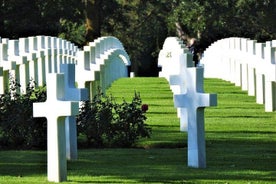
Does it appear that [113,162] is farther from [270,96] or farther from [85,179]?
[270,96]

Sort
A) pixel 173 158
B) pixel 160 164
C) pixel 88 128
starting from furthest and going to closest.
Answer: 1. pixel 88 128
2. pixel 173 158
3. pixel 160 164

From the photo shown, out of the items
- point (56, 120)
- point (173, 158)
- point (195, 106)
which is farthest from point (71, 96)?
point (173, 158)

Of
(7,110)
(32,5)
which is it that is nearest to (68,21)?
(32,5)

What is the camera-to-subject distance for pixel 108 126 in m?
16.8

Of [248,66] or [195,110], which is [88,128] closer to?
[195,110]

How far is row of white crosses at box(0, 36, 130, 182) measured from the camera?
42.1 feet

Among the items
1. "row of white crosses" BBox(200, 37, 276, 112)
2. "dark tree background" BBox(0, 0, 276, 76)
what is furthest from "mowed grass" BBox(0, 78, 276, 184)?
"dark tree background" BBox(0, 0, 276, 76)

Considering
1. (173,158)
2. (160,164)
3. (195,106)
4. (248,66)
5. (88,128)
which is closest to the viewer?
(195,106)

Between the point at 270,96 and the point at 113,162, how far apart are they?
7424 millimetres

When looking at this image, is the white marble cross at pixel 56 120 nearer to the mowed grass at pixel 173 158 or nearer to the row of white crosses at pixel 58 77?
the row of white crosses at pixel 58 77

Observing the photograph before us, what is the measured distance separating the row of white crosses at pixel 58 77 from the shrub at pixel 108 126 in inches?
15.5

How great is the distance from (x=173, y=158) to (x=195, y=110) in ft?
4.47

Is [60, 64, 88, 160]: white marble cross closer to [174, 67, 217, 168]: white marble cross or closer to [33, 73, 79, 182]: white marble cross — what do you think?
[33, 73, 79, 182]: white marble cross

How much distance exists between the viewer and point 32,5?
6012 centimetres
